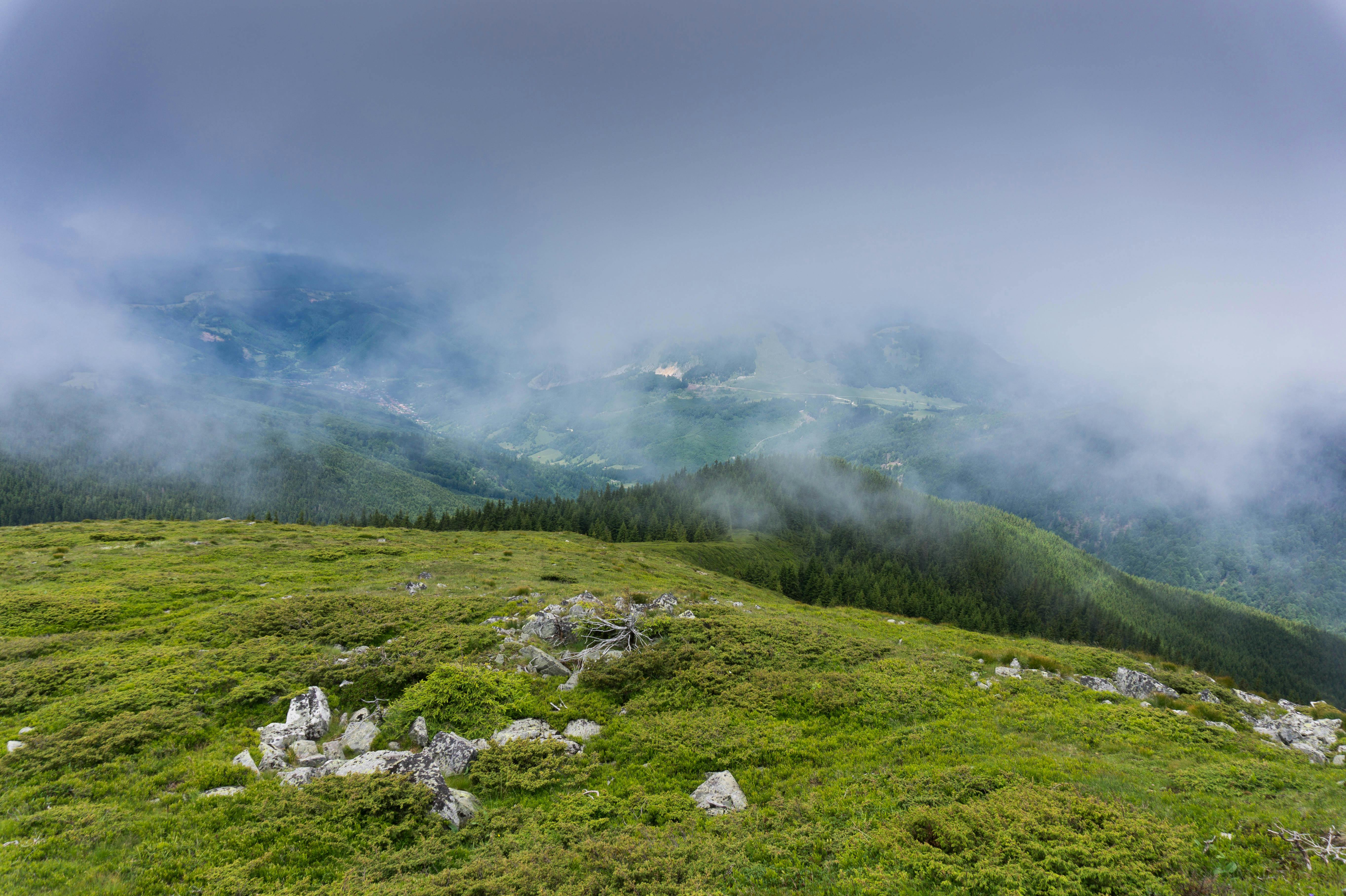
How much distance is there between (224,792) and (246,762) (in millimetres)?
1428

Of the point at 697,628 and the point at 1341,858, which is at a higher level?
the point at 1341,858

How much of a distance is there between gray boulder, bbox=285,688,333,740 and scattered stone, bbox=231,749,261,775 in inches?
→ 71.3

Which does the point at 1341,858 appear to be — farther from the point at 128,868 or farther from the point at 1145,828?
the point at 128,868

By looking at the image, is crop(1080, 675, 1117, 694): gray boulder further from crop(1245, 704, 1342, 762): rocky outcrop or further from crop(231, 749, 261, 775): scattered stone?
crop(231, 749, 261, 775): scattered stone

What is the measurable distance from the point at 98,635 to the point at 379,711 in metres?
20.0

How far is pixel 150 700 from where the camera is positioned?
19578 mm

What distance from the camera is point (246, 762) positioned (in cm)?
1647

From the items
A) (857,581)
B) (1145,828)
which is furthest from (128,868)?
(857,581)

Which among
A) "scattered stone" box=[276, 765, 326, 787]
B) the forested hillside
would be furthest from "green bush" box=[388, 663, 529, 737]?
the forested hillside

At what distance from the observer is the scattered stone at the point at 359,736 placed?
59.9ft

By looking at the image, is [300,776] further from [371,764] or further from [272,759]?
[371,764]

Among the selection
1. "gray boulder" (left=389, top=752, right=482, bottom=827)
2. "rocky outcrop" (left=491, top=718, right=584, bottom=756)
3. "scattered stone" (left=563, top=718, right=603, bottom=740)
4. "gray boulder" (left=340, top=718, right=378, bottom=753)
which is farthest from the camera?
"scattered stone" (left=563, top=718, right=603, bottom=740)

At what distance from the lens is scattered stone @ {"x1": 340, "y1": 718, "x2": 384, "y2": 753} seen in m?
18.3

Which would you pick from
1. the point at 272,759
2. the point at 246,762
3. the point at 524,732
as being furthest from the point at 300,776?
the point at 524,732
